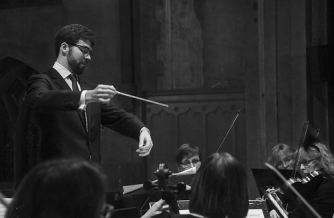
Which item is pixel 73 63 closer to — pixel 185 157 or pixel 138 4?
pixel 185 157

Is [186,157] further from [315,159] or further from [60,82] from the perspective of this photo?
[60,82]

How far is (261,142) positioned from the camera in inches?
309

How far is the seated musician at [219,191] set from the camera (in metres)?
3.00

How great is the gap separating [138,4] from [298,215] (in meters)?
4.39

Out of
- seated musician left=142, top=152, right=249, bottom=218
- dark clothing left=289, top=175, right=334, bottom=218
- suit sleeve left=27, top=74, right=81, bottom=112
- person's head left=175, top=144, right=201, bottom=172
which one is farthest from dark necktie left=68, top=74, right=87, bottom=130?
person's head left=175, top=144, right=201, bottom=172

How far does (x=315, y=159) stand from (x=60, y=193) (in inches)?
164

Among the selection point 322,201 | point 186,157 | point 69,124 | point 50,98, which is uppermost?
point 50,98

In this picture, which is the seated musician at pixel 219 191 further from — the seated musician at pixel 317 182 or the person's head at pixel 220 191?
the seated musician at pixel 317 182

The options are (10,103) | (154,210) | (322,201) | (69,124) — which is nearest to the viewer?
(154,210)

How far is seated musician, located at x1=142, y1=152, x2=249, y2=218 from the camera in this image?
3002 mm

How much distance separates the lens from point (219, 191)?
302 cm

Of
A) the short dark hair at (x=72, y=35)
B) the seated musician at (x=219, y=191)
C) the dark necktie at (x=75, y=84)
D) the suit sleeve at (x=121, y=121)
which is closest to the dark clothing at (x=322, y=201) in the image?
the suit sleeve at (x=121, y=121)

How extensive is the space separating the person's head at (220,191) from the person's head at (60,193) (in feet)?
3.57

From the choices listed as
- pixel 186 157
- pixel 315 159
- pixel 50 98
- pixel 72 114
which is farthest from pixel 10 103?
pixel 50 98
